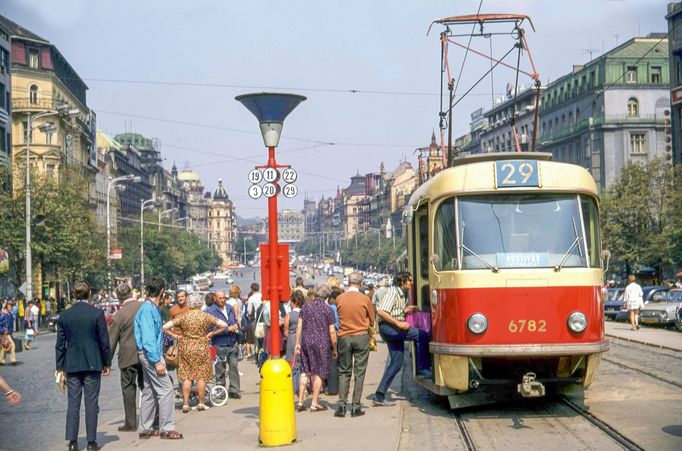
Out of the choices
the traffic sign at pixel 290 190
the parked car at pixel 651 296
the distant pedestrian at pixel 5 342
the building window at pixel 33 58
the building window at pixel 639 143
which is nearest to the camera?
the traffic sign at pixel 290 190

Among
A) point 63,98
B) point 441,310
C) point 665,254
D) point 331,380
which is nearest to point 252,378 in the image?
point 331,380

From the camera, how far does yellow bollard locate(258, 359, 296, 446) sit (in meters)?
11.3

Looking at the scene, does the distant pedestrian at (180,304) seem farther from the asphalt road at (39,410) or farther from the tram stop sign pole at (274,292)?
the tram stop sign pole at (274,292)

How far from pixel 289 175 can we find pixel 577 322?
170 inches

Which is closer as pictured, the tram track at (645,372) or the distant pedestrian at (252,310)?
the tram track at (645,372)

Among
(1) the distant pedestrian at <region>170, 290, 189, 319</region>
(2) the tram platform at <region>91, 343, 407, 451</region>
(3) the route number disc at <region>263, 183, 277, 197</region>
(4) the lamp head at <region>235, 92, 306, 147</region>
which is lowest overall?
(2) the tram platform at <region>91, 343, 407, 451</region>

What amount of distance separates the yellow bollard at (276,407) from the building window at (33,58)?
74.0 m

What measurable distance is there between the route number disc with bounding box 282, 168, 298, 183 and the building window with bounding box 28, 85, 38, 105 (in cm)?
6927

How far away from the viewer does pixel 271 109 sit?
12805 millimetres

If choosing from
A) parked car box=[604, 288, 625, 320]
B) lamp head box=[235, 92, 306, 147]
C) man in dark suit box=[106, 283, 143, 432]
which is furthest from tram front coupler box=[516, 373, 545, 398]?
parked car box=[604, 288, 625, 320]

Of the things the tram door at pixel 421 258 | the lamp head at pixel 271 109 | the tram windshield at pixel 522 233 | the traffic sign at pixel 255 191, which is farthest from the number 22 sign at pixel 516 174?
the traffic sign at pixel 255 191

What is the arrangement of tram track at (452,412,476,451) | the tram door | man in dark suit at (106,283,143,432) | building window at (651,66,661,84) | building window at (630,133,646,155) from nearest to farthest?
tram track at (452,412,476,451) → man in dark suit at (106,283,143,432) → the tram door → building window at (651,66,661,84) → building window at (630,133,646,155)

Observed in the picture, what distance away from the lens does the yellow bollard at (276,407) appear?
1127cm

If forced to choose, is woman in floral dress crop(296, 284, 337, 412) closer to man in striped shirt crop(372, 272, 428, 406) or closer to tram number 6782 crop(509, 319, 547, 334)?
man in striped shirt crop(372, 272, 428, 406)
